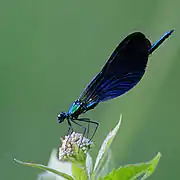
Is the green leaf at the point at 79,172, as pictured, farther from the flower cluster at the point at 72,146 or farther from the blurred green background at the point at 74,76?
the blurred green background at the point at 74,76

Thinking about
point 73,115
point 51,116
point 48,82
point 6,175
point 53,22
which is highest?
point 53,22

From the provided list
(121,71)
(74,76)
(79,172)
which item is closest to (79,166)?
(79,172)

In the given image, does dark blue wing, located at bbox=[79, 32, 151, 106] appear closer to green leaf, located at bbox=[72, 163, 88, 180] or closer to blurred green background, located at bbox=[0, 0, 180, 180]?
green leaf, located at bbox=[72, 163, 88, 180]

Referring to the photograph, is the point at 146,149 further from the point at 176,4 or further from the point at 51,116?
the point at 176,4

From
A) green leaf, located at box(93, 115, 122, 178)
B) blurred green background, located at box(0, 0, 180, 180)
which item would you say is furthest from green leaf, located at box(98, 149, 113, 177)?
blurred green background, located at box(0, 0, 180, 180)

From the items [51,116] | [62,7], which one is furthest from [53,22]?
[51,116]

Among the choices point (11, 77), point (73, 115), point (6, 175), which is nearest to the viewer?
point (73, 115)
